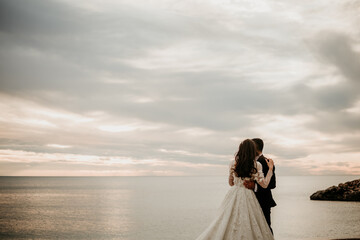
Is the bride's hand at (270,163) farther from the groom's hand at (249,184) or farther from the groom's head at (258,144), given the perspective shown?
the groom's hand at (249,184)

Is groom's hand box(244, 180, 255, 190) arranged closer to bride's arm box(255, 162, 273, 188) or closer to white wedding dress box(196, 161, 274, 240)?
white wedding dress box(196, 161, 274, 240)

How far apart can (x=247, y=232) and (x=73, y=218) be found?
47.2 m

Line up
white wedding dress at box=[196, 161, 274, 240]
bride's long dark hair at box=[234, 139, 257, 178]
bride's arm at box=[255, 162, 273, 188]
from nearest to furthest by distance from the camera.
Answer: bride's long dark hair at box=[234, 139, 257, 178]
bride's arm at box=[255, 162, 273, 188]
white wedding dress at box=[196, 161, 274, 240]

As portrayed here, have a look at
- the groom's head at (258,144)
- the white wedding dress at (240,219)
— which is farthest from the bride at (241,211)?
the groom's head at (258,144)

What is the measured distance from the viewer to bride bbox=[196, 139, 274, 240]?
21.3ft

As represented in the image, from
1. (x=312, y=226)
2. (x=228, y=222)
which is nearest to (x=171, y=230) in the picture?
(x=312, y=226)

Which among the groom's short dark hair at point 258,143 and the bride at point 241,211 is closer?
the bride at point 241,211

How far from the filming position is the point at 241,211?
22.0 feet

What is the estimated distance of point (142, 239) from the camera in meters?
33.2

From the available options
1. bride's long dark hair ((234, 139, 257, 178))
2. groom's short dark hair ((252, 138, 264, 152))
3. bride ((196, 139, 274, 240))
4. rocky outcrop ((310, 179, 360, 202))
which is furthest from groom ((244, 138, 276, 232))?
rocky outcrop ((310, 179, 360, 202))

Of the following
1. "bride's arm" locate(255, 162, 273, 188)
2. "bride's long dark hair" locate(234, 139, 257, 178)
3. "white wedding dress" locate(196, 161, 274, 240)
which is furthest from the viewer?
"white wedding dress" locate(196, 161, 274, 240)

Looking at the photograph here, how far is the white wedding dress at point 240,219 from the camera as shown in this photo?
6.64m

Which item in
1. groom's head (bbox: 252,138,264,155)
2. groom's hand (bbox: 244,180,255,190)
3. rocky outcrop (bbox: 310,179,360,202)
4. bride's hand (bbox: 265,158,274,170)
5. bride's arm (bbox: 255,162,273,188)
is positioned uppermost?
groom's head (bbox: 252,138,264,155)

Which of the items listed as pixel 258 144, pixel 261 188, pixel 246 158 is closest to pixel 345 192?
pixel 261 188
